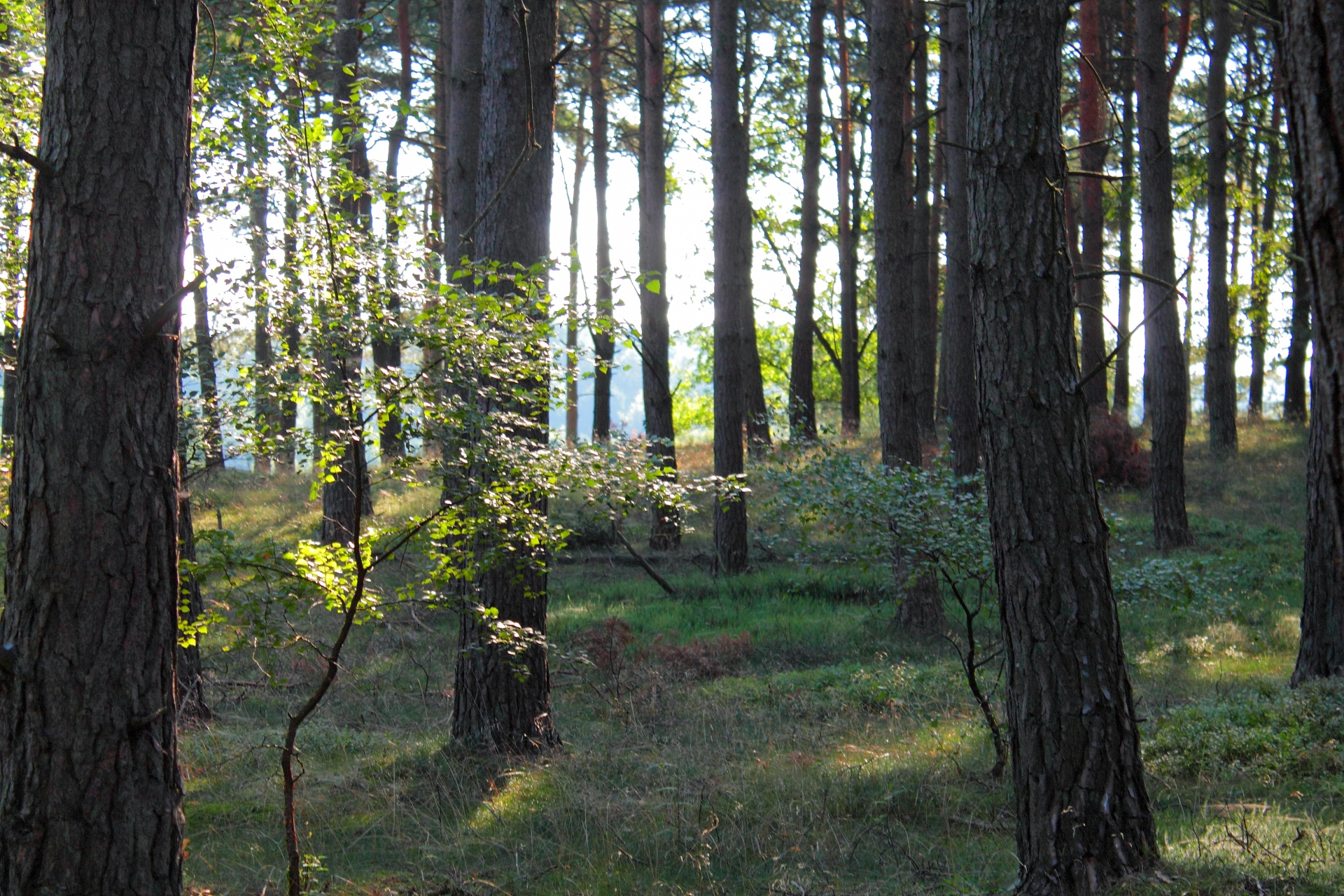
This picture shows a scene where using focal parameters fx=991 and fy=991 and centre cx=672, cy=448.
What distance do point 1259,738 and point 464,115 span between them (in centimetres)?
963

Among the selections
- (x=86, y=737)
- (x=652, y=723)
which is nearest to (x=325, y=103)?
(x=86, y=737)

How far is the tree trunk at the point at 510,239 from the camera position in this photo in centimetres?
707

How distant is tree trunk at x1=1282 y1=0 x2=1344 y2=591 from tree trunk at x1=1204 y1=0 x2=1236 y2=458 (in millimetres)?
19167

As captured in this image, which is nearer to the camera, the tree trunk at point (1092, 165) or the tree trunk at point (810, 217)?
the tree trunk at point (1092, 165)

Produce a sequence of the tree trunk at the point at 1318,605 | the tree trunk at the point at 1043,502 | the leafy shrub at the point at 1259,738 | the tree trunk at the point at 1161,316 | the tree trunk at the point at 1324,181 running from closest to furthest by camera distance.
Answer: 1. the tree trunk at the point at 1324,181
2. the tree trunk at the point at 1043,502
3. the leafy shrub at the point at 1259,738
4. the tree trunk at the point at 1318,605
5. the tree trunk at the point at 1161,316

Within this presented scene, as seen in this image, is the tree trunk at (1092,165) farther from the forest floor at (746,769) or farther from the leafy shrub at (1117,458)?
the forest floor at (746,769)

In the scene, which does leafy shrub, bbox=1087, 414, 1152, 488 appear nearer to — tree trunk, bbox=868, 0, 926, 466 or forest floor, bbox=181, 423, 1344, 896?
forest floor, bbox=181, 423, 1344, 896

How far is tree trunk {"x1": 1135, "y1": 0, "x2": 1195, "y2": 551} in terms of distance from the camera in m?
14.3

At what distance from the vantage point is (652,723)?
805 cm

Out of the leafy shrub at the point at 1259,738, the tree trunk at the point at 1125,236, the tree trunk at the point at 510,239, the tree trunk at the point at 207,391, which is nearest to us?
the tree trunk at the point at 207,391

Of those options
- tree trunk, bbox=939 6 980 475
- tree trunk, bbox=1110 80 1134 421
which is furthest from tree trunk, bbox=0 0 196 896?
tree trunk, bbox=1110 80 1134 421

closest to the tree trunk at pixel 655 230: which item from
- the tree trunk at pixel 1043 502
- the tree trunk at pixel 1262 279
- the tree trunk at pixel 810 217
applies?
the tree trunk at pixel 810 217

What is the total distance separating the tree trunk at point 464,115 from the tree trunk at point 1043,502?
282 inches

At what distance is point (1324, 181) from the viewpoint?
231 cm
